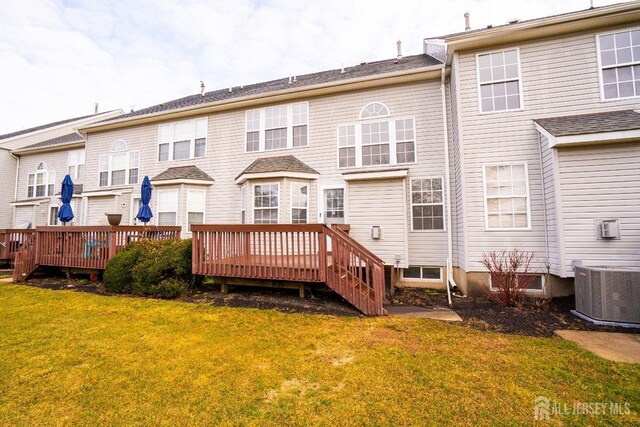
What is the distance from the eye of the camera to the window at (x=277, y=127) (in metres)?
9.82

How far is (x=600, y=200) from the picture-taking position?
5.68 meters

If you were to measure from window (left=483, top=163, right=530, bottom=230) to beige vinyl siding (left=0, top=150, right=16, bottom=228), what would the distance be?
2510cm

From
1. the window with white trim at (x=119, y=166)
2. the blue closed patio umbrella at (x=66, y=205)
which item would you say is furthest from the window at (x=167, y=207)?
the blue closed patio umbrella at (x=66, y=205)

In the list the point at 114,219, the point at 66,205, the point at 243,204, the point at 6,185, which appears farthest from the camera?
the point at 6,185

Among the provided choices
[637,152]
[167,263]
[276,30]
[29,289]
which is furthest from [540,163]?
[29,289]

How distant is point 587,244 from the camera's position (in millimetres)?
5680

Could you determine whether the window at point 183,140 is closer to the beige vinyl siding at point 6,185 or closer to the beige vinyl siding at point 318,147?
the beige vinyl siding at point 318,147

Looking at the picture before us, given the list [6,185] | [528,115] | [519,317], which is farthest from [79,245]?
[6,185]

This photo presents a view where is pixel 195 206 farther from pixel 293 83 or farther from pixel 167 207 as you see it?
pixel 293 83

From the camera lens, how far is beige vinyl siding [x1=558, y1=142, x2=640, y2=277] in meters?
5.52

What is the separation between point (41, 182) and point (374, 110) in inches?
767

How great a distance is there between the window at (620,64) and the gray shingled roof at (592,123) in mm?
571

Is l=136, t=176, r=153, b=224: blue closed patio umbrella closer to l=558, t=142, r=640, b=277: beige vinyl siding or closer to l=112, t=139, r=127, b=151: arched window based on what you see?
l=112, t=139, r=127, b=151: arched window

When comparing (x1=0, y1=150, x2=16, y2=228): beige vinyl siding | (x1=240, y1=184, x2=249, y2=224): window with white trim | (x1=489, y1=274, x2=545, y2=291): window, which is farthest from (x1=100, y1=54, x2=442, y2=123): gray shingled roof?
(x1=0, y1=150, x2=16, y2=228): beige vinyl siding
